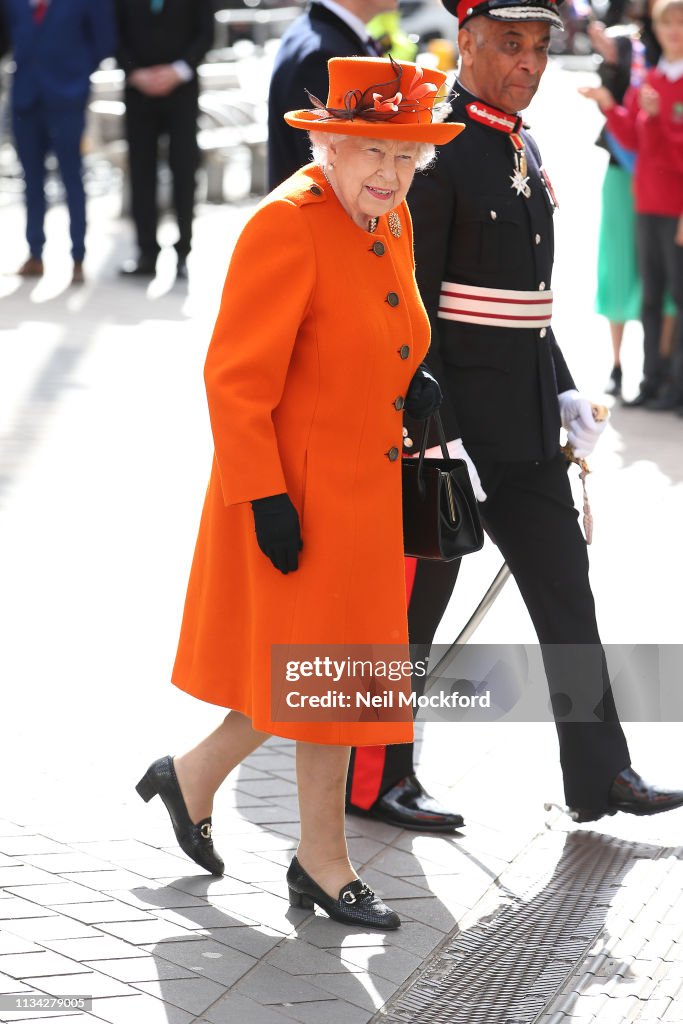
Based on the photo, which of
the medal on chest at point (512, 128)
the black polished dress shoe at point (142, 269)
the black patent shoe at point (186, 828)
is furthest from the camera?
the black polished dress shoe at point (142, 269)

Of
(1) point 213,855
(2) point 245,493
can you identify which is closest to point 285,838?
(1) point 213,855

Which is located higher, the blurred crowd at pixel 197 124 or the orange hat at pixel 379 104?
the orange hat at pixel 379 104

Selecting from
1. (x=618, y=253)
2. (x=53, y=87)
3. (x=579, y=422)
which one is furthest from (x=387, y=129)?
(x=53, y=87)

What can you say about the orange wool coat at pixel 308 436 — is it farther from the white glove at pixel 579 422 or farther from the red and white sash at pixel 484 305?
the white glove at pixel 579 422

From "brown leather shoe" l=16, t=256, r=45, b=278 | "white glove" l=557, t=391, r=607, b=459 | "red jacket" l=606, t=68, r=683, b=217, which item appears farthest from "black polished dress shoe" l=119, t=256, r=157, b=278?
"white glove" l=557, t=391, r=607, b=459

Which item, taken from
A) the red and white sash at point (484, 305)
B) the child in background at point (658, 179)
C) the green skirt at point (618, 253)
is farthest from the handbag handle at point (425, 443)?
the green skirt at point (618, 253)

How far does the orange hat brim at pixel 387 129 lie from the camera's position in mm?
3319

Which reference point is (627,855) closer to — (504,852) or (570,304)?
(504,852)

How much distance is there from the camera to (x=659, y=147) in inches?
336

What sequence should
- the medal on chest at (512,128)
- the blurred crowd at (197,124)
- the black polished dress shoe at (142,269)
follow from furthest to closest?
the black polished dress shoe at (142,269)
the blurred crowd at (197,124)
the medal on chest at (512,128)

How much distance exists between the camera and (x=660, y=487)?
7.44 m

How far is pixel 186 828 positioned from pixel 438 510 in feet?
3.07

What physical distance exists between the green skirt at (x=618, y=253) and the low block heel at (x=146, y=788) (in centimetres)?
567

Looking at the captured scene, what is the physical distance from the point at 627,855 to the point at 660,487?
344cm
